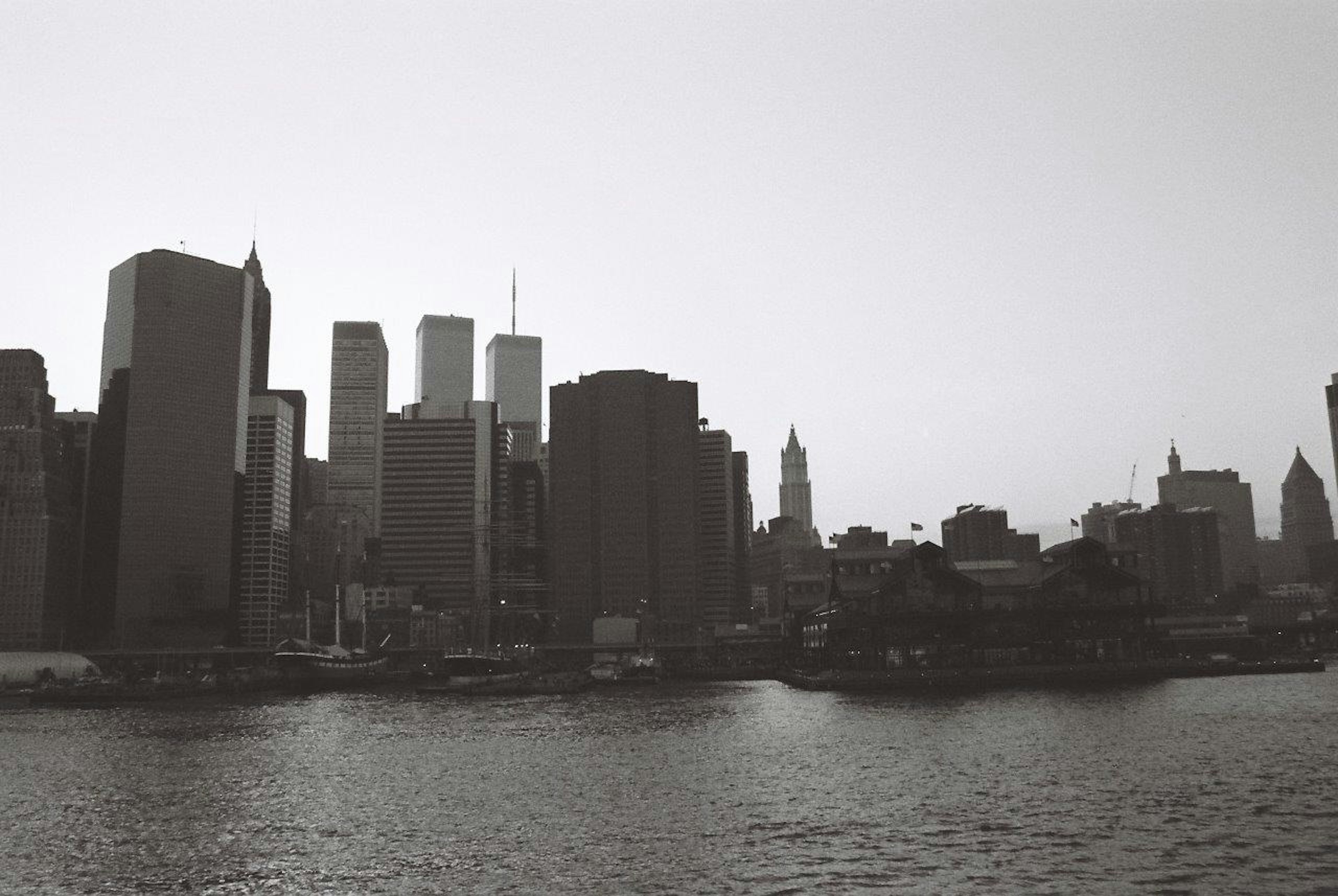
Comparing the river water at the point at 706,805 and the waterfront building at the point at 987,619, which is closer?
the river water at the point at 706,805

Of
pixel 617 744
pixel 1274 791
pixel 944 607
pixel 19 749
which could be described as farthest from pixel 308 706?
pixel 1274 791

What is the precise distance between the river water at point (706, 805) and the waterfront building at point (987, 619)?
5324 centimetres

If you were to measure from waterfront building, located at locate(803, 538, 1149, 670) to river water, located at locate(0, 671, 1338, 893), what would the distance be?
175 ft

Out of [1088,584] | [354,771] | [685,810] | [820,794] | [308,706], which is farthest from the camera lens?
[1088,584]

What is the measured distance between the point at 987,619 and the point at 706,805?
11786cm

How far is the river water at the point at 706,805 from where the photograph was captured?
152 feet

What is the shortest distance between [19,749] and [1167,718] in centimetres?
10230

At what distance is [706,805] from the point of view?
6256 cm

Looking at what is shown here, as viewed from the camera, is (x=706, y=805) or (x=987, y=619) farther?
(x=987, y=619)

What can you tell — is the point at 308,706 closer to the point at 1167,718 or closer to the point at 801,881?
the point at 1167,718

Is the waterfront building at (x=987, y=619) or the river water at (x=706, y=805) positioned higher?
the waterfront building at (x=987, y=619)

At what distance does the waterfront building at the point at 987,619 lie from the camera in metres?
169

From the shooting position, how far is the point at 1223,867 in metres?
46.0

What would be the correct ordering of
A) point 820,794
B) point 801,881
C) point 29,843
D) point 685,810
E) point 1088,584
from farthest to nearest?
1. point 1088,584
2. point 820,794
3. point 685,810
4. point 29,843
5. point 801,881
